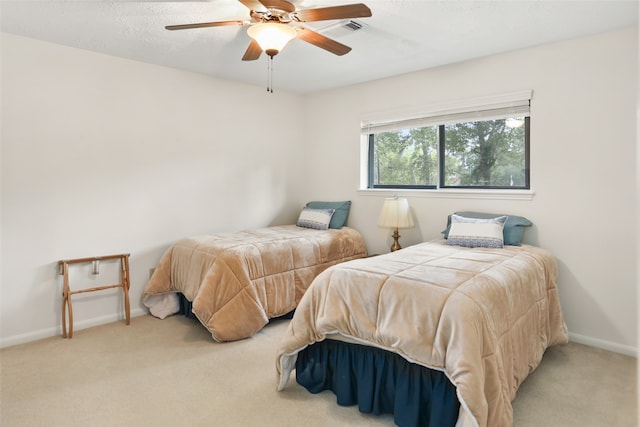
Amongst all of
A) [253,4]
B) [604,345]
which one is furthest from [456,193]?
[253,4]

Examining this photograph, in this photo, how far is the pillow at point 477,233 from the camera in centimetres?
301

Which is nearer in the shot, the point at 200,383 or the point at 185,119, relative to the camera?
the point at 200,383

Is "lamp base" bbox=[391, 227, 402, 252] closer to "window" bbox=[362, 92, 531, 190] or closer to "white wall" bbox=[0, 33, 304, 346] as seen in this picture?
"window" bbox=[362, 92, 531, 190]

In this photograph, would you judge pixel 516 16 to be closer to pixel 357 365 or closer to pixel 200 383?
pixel 357 365

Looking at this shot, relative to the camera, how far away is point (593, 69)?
9.50 feet

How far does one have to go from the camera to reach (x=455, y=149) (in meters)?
3.85

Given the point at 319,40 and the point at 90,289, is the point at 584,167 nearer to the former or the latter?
the point at 319,40

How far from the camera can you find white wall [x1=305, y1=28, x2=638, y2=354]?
281cm

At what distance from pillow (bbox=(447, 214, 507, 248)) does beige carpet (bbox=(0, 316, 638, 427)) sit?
2.95 ft

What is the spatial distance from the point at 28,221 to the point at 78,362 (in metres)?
1.21

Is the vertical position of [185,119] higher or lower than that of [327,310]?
higher

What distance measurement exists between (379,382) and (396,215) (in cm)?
199

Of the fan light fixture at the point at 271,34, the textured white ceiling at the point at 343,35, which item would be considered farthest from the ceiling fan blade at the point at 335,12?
the textured white ceiling at the point at 343,35

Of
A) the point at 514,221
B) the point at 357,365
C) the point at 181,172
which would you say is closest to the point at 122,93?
the point at 181,172
